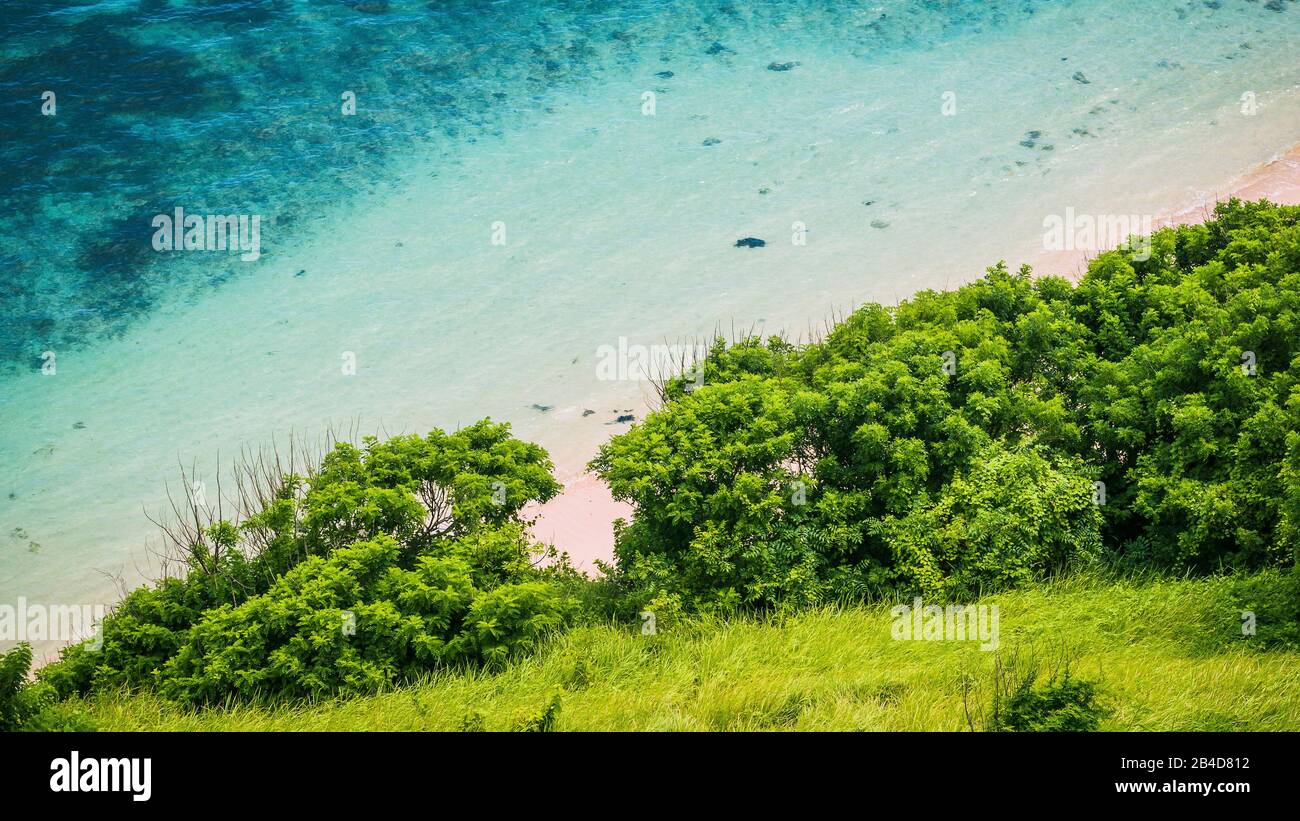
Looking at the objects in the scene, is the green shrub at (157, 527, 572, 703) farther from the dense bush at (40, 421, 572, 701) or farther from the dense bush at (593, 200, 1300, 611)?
the dense bush at (593, 200, 1300, 611)

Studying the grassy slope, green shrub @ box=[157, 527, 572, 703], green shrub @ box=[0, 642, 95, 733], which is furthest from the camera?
green shrub @ box=[157, 527, 572, 703]

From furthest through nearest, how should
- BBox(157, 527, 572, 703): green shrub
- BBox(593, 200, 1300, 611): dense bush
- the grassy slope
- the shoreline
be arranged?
the shoreline, BBox(593, 200, 1300, 611): dense bush, BBox(157, 527, 572, 703): green shrub, the grassy slope

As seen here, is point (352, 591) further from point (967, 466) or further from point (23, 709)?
point (967, 466)

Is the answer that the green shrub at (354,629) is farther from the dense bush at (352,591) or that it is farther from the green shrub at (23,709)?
the green shrub at (23,709)

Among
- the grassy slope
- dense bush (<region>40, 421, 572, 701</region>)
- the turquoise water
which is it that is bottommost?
the grassy slope

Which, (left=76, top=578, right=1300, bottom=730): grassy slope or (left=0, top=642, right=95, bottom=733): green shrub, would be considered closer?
(left=0, top=642, right=95, bottom=733): green shrub

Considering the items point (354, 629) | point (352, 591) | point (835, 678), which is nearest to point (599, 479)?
point (352, 591)

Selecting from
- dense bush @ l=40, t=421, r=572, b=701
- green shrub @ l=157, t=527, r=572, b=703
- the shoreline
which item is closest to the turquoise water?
the shoreline
